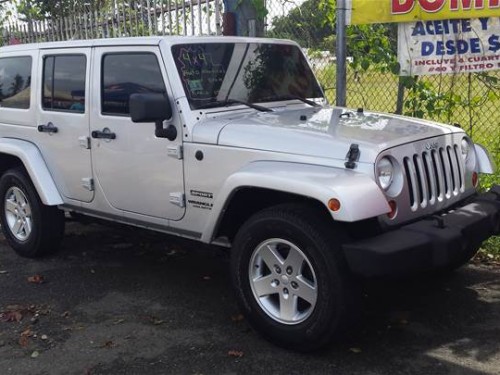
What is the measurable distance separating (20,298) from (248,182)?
7.32ft

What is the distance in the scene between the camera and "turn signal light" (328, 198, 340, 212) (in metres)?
3.23

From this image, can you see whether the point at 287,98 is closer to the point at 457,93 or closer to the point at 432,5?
the point at 432,5

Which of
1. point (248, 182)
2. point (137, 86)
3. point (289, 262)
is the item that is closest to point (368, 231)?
point (289, 262)

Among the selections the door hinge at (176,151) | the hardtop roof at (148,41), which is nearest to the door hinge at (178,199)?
the door hinge at (176,151)

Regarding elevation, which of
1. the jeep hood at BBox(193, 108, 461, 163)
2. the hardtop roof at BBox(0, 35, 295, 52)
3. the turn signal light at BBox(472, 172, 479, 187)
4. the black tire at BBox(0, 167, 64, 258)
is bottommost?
the black tire at BBox(0, 167, 64, 258)

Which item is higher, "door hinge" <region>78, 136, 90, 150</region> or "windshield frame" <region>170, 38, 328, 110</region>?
"windshield frame" <region>170, 38, 328, 110</region>

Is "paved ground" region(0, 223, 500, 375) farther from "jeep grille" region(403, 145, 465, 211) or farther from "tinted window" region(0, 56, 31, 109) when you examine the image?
"tinted window" region(0, 56, 31, 109)

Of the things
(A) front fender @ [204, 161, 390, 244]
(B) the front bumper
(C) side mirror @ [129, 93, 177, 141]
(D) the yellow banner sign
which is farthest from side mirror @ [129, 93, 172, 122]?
(D) the yellow banner sign

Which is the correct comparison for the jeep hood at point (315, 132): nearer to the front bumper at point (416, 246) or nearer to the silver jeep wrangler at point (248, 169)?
the silver jeep wrangler at point (248, 169)

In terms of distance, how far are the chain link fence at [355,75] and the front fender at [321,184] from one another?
2820 mm

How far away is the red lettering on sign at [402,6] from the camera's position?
565 cm

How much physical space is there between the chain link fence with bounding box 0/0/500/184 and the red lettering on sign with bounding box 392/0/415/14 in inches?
22.8

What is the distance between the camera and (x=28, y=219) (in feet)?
18.3

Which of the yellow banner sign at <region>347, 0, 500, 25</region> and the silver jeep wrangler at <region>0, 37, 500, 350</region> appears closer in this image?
the silver jeep wrangler at <region>0, 37, 500, 350</region>
